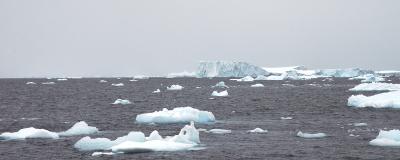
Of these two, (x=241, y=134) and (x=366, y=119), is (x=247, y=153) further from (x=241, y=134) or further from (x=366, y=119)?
(x=366, y=119)

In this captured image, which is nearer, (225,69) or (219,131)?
(219,131)

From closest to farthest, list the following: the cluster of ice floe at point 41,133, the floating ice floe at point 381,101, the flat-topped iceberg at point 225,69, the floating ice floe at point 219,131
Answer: the cluster of ice floe at point 41,133
the floating ice floe at point 219,131
the floating ice floe at point 381,101
the flat-topped iceberg at point 225,69

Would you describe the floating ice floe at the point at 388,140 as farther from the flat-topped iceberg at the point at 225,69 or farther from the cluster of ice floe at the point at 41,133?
the flat-topped iceberg at the point at 225,69

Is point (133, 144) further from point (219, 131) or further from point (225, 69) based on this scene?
point (225, 69)

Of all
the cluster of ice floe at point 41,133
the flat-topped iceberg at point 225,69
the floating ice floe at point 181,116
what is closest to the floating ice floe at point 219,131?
the floating ice floe at point 181,116

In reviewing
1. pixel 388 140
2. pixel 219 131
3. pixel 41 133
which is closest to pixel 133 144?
pixel 41 133

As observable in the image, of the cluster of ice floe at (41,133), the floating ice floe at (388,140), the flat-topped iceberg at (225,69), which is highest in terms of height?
the flat-topped iceberg at (225,69)

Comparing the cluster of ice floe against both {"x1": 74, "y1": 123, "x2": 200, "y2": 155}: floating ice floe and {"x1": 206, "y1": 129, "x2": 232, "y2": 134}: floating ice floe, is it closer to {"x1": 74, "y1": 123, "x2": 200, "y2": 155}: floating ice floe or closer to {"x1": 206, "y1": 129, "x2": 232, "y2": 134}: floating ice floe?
{"x1": 74, "y1": 123, "x2": 200, "y2": 155}: floating ice floe

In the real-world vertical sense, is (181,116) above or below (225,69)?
below

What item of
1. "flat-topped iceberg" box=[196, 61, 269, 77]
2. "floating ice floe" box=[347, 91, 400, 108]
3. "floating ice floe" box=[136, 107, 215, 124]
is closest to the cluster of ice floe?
"floating ice floe" box=[136, 107, 215, 124]

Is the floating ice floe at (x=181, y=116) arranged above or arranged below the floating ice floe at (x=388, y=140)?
above

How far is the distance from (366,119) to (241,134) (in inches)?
416

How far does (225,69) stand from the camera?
131125 mm

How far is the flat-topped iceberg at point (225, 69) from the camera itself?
130000mm
